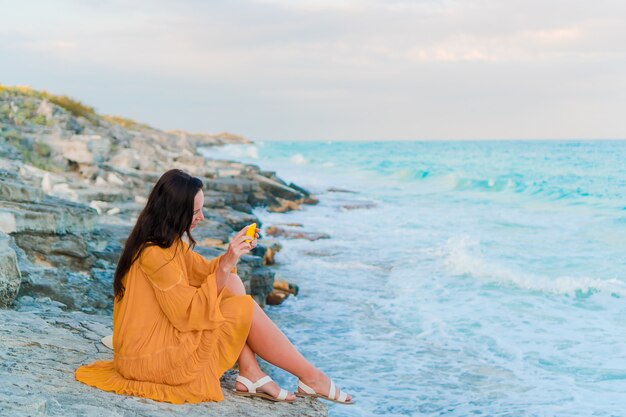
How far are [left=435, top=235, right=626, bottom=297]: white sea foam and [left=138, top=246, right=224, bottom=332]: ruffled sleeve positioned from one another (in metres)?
8.00

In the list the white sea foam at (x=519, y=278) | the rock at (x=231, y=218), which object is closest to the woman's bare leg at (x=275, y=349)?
the white sea foam at (x=519, y=278)

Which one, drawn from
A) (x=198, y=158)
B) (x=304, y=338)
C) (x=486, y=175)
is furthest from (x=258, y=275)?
(x=486, y=175)

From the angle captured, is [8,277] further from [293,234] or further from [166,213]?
[293,234]

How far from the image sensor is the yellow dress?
3.92 metres

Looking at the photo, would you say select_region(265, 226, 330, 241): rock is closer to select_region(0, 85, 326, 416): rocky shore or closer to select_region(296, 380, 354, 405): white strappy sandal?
select_region(0, 85, 326, 416): rocky shore

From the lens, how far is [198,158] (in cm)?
2288

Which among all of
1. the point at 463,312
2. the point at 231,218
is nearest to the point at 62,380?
the point at 463,312

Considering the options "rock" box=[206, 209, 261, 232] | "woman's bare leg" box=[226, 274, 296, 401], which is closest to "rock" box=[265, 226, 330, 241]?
"rock" box=[206, 209, 261, 232]

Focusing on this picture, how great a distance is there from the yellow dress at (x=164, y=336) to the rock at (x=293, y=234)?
11.1 m

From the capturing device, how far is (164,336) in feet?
13.0

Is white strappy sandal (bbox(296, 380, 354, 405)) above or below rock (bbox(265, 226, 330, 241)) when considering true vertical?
below

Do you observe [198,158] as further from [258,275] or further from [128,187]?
[258,275]

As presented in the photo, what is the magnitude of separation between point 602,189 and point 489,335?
21.9 meters

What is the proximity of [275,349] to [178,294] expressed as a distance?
0.87 m
